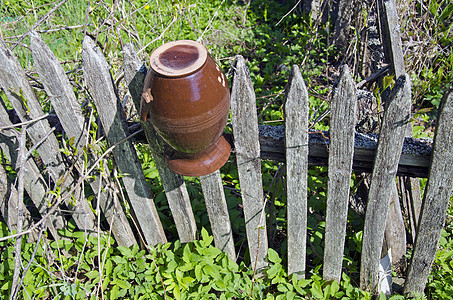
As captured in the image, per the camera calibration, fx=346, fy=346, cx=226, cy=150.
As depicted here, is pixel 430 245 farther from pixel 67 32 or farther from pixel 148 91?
pixel 67 32

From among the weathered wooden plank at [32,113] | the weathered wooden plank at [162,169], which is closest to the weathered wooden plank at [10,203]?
the weathered wooden plank at [32,113]

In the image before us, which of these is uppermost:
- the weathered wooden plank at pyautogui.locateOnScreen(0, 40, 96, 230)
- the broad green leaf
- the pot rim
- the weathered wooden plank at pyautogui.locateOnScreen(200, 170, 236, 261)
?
the pot rim

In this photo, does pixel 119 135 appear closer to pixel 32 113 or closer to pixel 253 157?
pixel 32 113

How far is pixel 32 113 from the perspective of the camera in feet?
6.30

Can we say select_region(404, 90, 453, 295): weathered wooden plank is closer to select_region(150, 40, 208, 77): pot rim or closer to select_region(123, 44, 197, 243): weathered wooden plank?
select_region(150, 40, 208, 77): pot rim

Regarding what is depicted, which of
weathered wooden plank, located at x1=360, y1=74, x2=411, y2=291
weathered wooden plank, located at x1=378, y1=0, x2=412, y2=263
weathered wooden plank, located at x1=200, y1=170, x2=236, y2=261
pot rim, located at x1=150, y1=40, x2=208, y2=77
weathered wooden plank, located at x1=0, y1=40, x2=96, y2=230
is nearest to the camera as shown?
pot rim, located at x1=150, y1=40, x2=208, y2=77

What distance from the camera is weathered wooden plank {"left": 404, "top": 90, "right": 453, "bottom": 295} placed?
148 centimetres

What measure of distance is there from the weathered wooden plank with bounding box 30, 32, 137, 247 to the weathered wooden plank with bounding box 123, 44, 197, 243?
35 cm

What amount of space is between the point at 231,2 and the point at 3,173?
4.57 meters

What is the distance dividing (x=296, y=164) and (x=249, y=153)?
0.82 feet

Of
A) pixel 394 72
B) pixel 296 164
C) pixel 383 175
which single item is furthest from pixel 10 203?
pixel 394 72

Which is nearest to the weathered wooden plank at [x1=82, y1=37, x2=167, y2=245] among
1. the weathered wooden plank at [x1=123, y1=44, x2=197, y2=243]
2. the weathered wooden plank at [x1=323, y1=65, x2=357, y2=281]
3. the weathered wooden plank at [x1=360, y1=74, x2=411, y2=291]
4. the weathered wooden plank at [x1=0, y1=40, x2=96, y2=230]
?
the weathered wooden plank at [x1=123, y1=44, x2=197, y2=243]

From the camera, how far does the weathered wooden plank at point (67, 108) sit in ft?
5.47

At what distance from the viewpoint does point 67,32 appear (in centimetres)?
447
